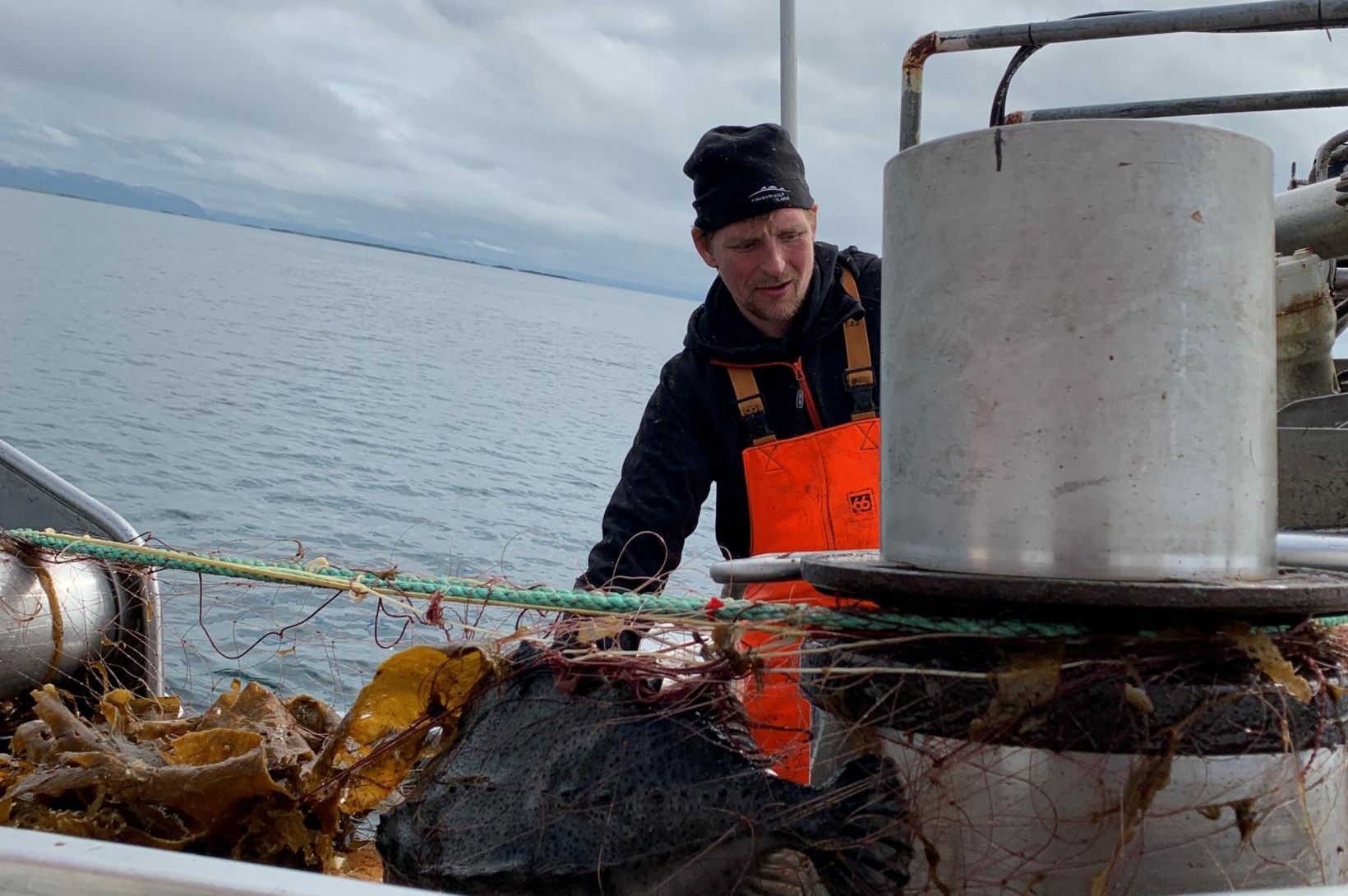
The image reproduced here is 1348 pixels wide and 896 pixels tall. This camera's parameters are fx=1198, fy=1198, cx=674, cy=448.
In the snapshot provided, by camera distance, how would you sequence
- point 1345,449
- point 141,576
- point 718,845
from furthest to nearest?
1. point 141,576
2. point 1345,449
3. point 718,845

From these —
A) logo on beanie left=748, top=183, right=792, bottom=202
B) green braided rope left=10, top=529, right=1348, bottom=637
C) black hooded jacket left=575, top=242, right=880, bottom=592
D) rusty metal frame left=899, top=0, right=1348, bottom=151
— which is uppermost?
rusty metal frame left=899, top=0, right=1348, bottom=151

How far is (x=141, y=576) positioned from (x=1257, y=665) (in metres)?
3.26

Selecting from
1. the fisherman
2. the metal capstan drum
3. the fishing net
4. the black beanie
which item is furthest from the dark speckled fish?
the black beanie

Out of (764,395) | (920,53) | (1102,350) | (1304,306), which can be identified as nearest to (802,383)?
(764,395)

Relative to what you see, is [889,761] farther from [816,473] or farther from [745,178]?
[745,178]

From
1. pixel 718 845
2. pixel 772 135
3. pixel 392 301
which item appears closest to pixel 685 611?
pixel 718 845

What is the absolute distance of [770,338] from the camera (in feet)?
12.0

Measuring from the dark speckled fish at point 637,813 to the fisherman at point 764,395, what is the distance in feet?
5.45

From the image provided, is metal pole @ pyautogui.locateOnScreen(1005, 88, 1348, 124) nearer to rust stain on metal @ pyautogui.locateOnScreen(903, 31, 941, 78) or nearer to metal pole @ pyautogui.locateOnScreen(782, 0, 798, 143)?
rust stain on metal @ pyautogui.locateOnScreen(903, 31, 941, 78)

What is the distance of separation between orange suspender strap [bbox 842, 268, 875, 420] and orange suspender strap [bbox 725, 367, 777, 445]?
0.26m

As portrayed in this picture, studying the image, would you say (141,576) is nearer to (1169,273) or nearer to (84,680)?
(84,680)

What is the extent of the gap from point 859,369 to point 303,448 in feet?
47.7

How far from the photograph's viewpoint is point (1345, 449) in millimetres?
2832

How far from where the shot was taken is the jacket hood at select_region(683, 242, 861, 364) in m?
3.59
